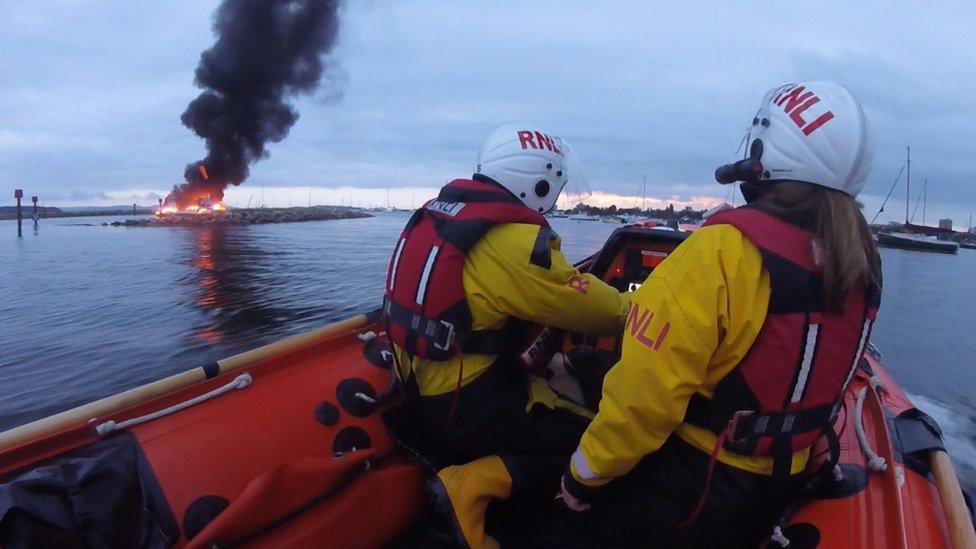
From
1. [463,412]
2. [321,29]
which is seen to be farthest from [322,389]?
[321,29]

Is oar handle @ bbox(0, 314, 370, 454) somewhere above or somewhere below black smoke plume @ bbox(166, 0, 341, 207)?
below

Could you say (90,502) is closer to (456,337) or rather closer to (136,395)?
(136,395)

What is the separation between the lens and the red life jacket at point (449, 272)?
1977 millimetres

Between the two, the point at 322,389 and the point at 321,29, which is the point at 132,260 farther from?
the point at 321,29

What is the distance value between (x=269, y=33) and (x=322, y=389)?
118 feet

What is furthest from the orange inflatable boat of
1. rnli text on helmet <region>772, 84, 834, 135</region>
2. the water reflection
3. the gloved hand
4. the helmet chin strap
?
the water reflection

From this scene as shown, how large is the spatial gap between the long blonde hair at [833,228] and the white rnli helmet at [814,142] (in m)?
0.04

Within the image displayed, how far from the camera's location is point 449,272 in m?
2.00

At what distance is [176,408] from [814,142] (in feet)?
7.47

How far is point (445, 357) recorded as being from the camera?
203 cm

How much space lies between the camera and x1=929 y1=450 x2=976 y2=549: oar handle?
1.44 meters

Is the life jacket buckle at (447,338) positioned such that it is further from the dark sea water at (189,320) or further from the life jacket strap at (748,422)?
the dark sea water at (189,320)

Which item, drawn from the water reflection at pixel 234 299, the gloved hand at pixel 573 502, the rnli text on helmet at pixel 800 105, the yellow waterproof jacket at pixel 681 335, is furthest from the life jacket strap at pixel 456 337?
the water reflection at pixel 234 299

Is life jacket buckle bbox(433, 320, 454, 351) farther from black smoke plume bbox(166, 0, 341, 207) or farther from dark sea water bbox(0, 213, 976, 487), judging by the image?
black smoke plume bbox(166, 0, 341, 207)
